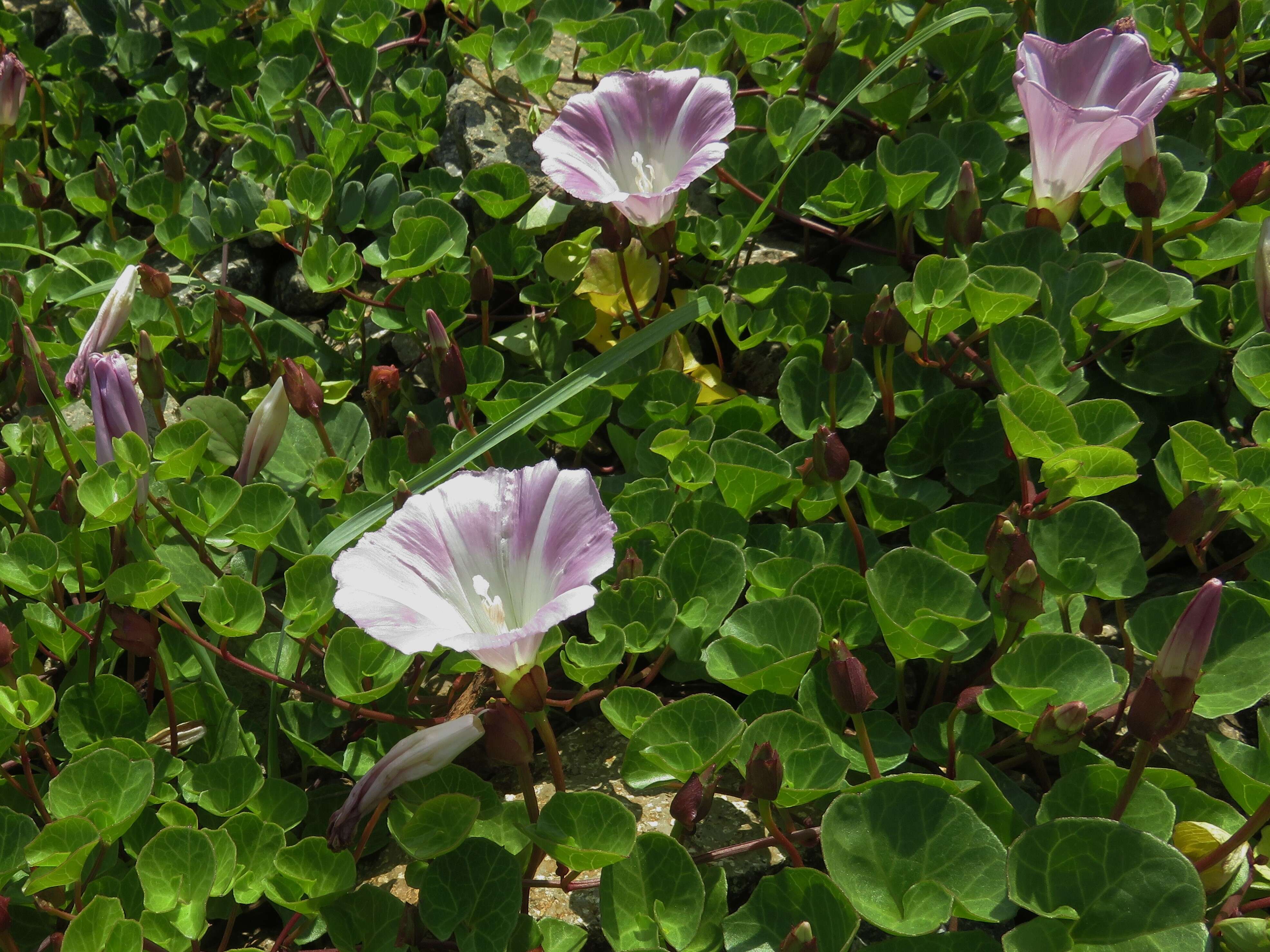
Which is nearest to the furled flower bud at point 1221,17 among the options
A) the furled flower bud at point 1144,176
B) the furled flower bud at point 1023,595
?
the furled flower bud at point 1144,176

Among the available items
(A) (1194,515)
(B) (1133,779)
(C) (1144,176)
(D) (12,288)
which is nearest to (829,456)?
(A) (1194,515)

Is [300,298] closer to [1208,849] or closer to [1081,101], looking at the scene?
[1081,101]

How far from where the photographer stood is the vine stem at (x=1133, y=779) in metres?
1.78

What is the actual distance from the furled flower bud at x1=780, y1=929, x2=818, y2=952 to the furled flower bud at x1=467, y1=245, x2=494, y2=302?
6.10ft

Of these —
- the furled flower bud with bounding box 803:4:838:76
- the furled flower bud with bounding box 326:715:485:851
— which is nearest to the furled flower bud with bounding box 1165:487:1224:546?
the furled flower bud with bounding box 326:715:485:851

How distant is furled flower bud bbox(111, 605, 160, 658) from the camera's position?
2.25 metres

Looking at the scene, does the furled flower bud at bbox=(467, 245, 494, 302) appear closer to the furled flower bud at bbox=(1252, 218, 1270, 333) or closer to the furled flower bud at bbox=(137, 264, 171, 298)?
the furled flower bud at bbox=(137, 264, 171, 298)

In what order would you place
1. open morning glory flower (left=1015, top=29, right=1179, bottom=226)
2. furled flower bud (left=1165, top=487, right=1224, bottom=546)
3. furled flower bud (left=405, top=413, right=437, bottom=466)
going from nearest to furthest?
1. furled flower bud (left=1165, top=487, right=1224, bottom=546)
2. open morning glory flower (left=1015, top=29, right=1179, bottom=226)
3. furled flower bud (left=405, top=413, right=437, bottom=466)

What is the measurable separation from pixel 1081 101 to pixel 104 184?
2987 mm

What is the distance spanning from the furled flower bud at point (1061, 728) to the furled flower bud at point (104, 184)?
3269 millimetres

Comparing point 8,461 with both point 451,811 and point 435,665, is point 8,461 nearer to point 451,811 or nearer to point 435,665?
point 435,665

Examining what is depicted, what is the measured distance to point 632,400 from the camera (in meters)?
2.81

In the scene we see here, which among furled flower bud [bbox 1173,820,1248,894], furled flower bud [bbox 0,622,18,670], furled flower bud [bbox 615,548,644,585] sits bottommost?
furled flower bud [bbox 1173,820,1248,894]

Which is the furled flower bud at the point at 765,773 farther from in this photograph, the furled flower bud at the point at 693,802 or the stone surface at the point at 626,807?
the stone surface at the point at 626,807
